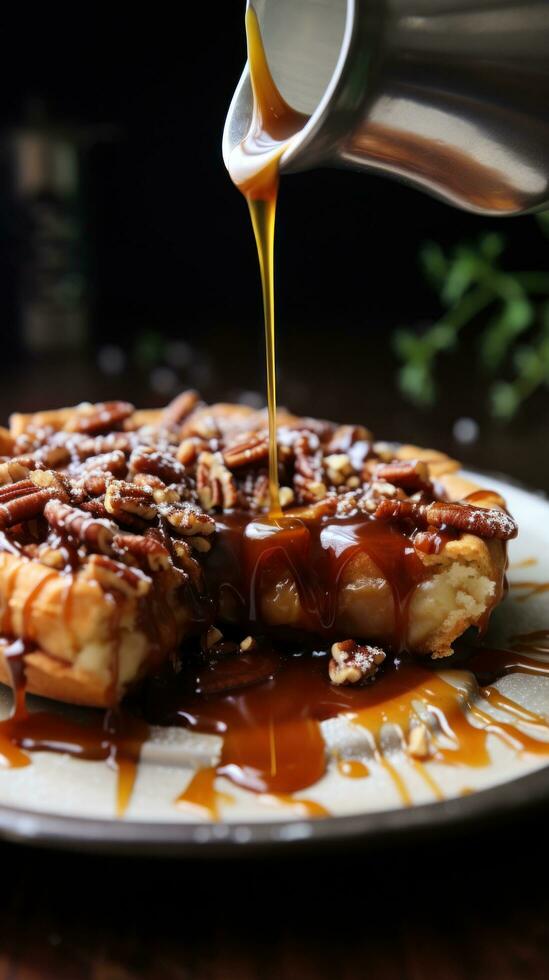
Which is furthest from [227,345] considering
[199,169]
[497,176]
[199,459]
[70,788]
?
[70,788]

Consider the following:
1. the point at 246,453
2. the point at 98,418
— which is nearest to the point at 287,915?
the point at 246,453

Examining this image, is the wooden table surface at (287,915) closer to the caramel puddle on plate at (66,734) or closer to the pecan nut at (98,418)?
the caramel puddle on plate at (66,734)

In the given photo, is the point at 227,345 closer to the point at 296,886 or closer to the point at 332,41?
the point at 332,41

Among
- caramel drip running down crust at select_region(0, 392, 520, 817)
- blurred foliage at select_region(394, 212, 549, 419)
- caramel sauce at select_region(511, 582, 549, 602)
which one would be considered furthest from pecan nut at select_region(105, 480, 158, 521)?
blurred foliage at select_region(394, 212, 549, 419)

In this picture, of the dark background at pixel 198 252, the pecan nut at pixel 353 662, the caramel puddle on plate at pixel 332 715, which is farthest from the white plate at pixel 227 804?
the dark background at pixel 198 252

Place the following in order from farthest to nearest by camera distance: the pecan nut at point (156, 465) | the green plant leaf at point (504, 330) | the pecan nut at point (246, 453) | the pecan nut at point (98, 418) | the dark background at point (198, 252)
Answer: the dark background at point (198, 252), the green plant leaf at point (504, 330), the pecan nut at point (98, 418), the pecan nut at point (246, 453), the pecan nut at point (156, 465)

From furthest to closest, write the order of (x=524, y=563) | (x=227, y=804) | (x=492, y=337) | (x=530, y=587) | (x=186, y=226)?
1. (x=186, y=226)
2. (x=492, y=337)
3. (x=524, y=563)
4. (x=530, y=587)
5. (x=227, y=804)

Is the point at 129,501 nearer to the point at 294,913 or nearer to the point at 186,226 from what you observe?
the point at 294,913
